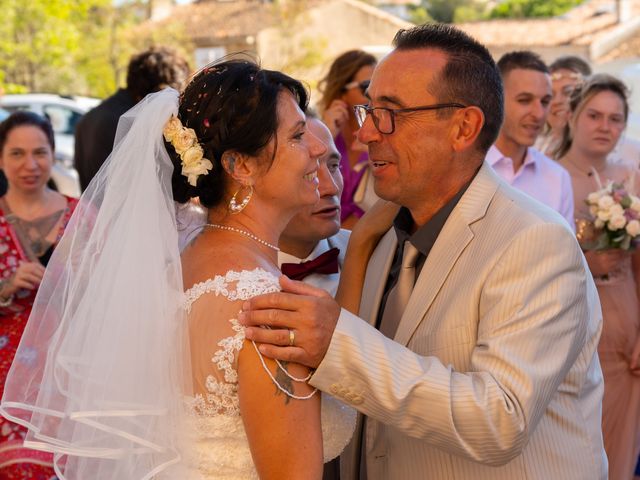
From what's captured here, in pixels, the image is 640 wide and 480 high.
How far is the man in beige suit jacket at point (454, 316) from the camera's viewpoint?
2.46m

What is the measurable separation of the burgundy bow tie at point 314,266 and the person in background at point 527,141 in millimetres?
2127

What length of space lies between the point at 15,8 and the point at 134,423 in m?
21.3

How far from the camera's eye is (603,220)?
5270 mm

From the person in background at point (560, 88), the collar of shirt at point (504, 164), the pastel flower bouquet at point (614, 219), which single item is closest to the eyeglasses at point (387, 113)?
the pastel flower bouquet at point (614, 219)

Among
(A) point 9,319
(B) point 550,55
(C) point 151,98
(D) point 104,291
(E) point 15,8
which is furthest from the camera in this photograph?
(B) point 550,55

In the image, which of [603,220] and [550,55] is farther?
[550,55]

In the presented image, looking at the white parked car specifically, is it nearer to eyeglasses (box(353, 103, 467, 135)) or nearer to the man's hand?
eyeglasses (box(353, 103, 467, 135))

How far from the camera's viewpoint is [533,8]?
186 feet

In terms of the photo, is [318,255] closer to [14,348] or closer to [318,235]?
[318,235]

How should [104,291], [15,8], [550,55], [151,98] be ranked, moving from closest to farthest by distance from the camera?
[104,291] → [151,98] → [15,8] → [550,55]

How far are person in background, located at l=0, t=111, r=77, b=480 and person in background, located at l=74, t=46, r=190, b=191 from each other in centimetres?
37

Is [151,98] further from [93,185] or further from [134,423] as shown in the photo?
[134,423]

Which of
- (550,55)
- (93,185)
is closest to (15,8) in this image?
(550,55)

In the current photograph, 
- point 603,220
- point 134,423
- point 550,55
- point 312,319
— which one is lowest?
point 550,55
